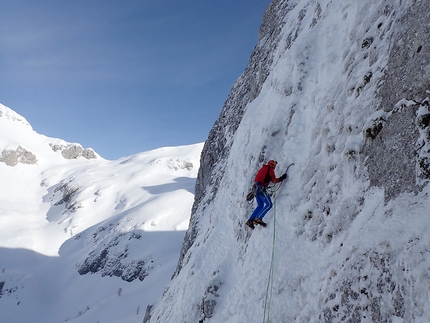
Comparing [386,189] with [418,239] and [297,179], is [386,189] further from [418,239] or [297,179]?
[297,179]

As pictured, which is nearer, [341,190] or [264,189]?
[341,190]

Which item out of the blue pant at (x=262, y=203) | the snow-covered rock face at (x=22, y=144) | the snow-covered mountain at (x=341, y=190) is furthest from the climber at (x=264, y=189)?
the snow-covered rock face at (x=22, y=144)

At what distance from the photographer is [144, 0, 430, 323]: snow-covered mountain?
12.8 ft

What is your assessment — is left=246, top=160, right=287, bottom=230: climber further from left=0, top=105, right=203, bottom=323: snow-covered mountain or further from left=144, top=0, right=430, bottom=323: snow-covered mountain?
left=0, top=105, right=203, bottom=323: snow-covered mountain

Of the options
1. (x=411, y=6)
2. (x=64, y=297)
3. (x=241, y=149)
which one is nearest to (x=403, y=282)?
(x=411, y=6)

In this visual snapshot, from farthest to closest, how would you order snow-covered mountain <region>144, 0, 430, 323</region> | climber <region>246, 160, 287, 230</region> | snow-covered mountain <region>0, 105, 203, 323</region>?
snow-covered mountain <region>0, 105, 203, 323</region>
climber <region>246, 160, 287, 230</region>
snow-covered mountain <region>144, 0, 430, 323</region>

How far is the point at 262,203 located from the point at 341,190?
9.22ft

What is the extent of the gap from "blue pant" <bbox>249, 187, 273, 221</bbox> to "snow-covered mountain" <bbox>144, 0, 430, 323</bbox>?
258 mm

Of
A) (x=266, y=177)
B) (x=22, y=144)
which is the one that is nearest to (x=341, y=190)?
(x=266, y=177)

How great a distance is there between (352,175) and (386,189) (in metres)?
1.05

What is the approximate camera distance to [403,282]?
352 cm

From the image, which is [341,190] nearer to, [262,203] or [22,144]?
[262,203]

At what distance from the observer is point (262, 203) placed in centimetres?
814

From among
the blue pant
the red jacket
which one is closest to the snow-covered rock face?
the blue pant
